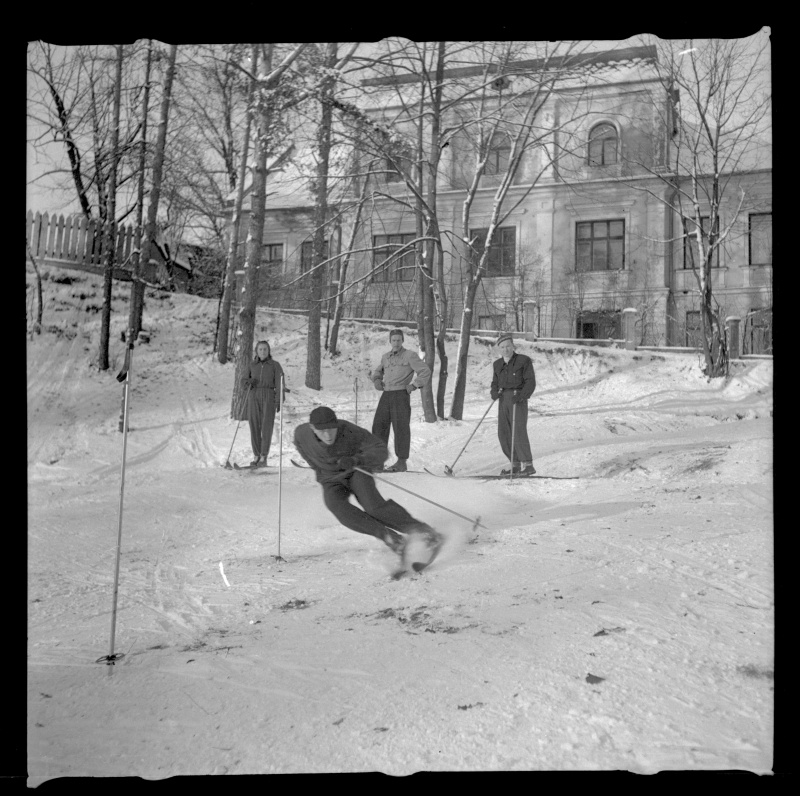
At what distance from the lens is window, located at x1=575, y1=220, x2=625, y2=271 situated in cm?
322

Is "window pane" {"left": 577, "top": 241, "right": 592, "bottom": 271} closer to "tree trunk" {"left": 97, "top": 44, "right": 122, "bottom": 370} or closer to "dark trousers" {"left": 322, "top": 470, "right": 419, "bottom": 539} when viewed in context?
"dark trousers" {"left": 322, "top": 470, "right": 419, "bottom": 539}

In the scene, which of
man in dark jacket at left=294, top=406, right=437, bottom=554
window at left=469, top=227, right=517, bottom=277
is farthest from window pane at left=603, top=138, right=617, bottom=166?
man in dark jacket at left=294, top=406, right=437, bottom=554

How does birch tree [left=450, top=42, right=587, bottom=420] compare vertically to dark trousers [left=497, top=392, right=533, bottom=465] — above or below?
above

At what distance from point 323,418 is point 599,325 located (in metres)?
1.42

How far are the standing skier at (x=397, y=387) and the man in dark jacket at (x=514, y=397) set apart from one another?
413 millimetres

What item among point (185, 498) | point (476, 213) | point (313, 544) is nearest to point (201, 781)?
point (313, 544)

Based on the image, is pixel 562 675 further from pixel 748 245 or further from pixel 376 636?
pixel 748 245

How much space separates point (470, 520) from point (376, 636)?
1.39 meters

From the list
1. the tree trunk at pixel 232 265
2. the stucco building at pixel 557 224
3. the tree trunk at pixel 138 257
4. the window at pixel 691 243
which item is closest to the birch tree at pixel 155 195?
the tree trunk at pixel 138 257

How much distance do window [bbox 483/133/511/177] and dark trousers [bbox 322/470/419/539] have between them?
164 centimetres

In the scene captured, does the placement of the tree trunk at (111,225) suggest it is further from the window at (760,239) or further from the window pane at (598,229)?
the window at (760,239)

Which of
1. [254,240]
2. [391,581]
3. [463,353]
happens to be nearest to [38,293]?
[254,240]

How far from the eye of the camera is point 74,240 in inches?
113

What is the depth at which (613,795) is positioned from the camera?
1.85 metres
